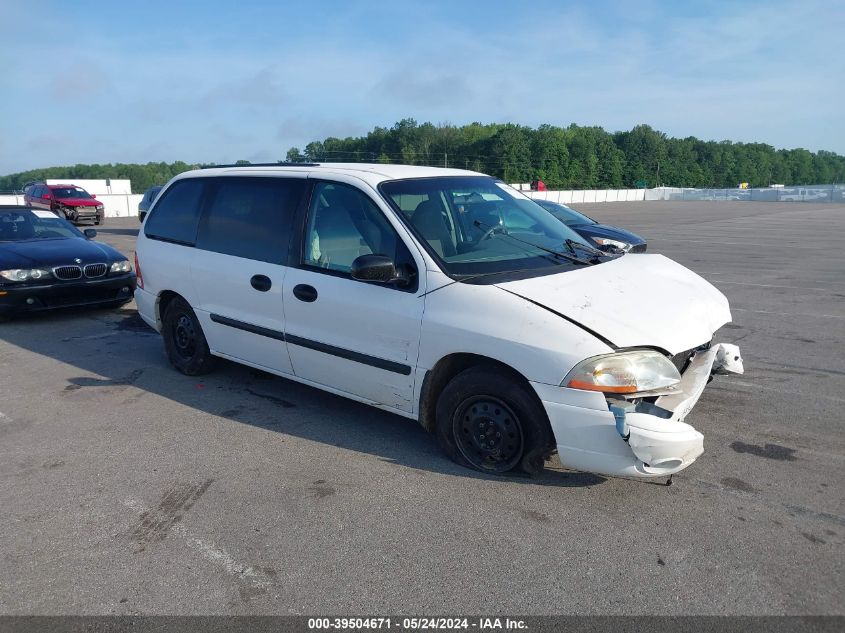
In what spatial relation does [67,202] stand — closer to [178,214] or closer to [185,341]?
[178,214]

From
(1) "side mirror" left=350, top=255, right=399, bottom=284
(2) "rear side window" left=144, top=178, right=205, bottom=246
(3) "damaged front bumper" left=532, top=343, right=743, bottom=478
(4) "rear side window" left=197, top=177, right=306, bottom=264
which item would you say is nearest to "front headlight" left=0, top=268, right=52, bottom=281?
(2) "rear side window" left=144, top=178, right=205, bottom=246

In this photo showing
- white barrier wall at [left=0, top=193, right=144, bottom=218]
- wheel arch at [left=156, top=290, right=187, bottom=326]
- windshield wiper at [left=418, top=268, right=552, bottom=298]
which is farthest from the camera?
white barrier wall at [left=0, top=193, right=144, bottom=218]

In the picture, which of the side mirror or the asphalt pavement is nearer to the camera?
the asphalt pavement

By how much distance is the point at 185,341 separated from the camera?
6176 millimetres

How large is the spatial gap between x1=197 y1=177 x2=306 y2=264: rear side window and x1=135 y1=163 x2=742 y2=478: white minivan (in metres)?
0.02

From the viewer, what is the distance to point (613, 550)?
3.23 m

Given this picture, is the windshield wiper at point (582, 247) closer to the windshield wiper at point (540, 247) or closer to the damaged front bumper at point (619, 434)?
the windshield wiper at point (540, 247)

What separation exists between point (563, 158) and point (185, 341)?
10348 cm

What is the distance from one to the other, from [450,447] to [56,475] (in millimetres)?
2459

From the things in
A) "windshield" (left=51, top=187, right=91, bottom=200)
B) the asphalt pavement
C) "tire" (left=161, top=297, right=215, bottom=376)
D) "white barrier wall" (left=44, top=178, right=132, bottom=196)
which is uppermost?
"white barrier wall" (left=44, top=178, right=132, bottom=196)

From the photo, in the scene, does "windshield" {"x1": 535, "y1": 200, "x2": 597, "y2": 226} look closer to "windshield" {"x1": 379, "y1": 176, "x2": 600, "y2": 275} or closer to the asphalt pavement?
the asphalt pavement

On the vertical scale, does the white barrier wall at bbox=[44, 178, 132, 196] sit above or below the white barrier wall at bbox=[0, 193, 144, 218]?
above

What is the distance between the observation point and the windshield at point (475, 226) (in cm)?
430

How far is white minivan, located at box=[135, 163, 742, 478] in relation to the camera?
11.6 feet
